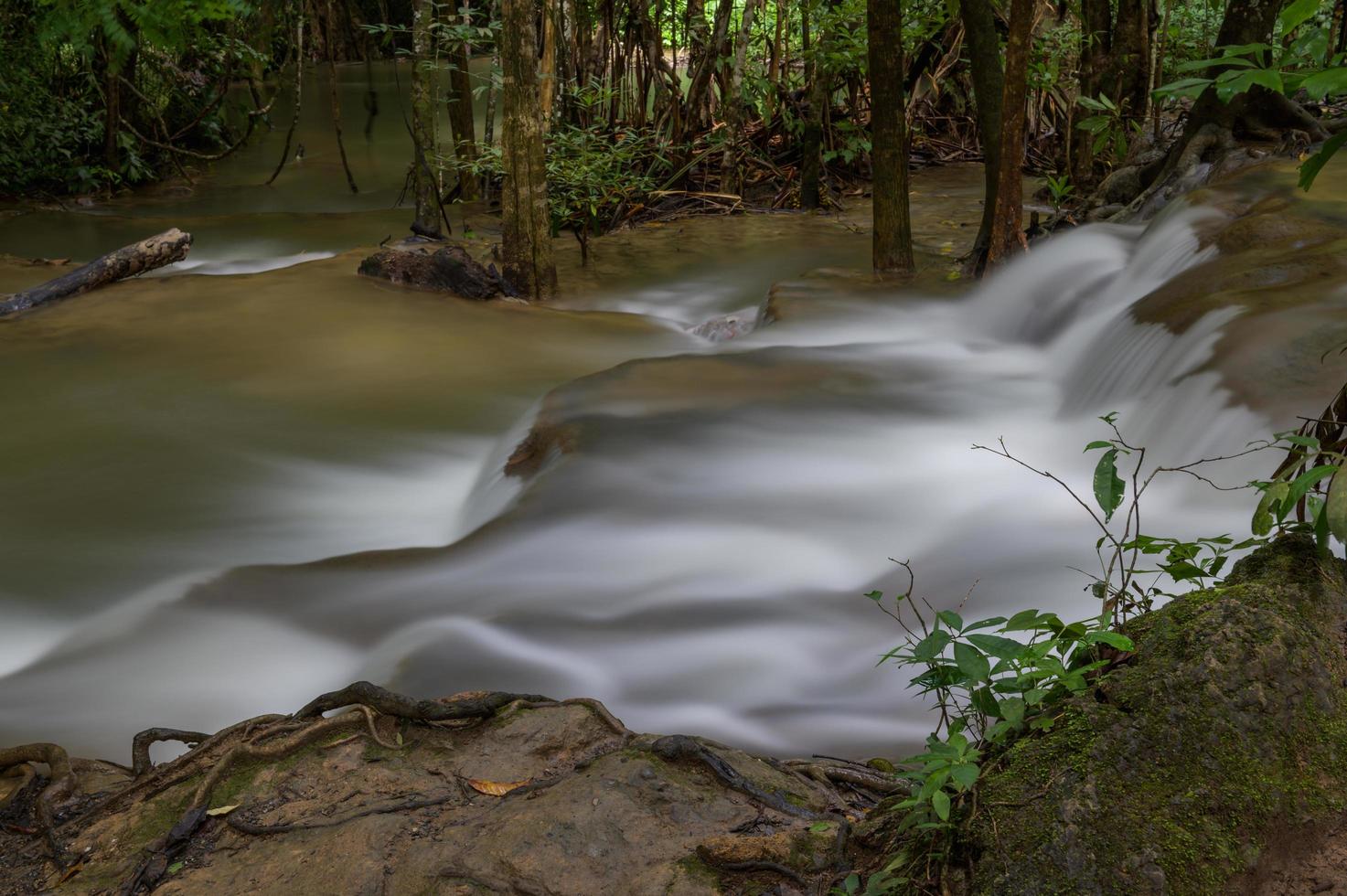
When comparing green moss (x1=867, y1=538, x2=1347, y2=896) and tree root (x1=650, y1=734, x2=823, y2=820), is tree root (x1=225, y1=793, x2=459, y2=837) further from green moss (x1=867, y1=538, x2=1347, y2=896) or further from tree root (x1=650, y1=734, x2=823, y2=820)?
green moss (x1=867, y1=538, x2=1347, y2=896)

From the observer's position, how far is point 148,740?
3207mm

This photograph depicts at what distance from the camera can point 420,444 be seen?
5.96 meters

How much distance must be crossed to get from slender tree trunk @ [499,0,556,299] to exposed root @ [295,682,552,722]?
214 inches

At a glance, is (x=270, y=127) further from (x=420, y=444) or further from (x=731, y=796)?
(x=731, y=796)

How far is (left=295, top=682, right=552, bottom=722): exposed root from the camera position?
2916 mm

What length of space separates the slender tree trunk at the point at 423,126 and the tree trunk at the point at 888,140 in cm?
341

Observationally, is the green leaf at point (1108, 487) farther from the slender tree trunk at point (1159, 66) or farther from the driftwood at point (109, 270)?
the driftwood at point (109, 270)

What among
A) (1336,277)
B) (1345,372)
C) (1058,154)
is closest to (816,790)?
(1345,372)

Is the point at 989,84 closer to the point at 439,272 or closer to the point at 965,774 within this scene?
the point at 439,272

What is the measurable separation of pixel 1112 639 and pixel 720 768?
1011mm

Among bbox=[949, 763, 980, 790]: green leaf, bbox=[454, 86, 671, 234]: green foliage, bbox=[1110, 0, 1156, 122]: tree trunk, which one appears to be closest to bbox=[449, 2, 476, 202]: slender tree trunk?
bbox=[454, 86, 671, 234]: green foliage

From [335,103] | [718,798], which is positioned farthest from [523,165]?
[718,798]

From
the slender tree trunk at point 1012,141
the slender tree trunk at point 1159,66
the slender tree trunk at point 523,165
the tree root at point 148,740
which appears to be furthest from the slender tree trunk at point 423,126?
the tree root at point 148,740

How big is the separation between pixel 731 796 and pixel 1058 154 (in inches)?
392
